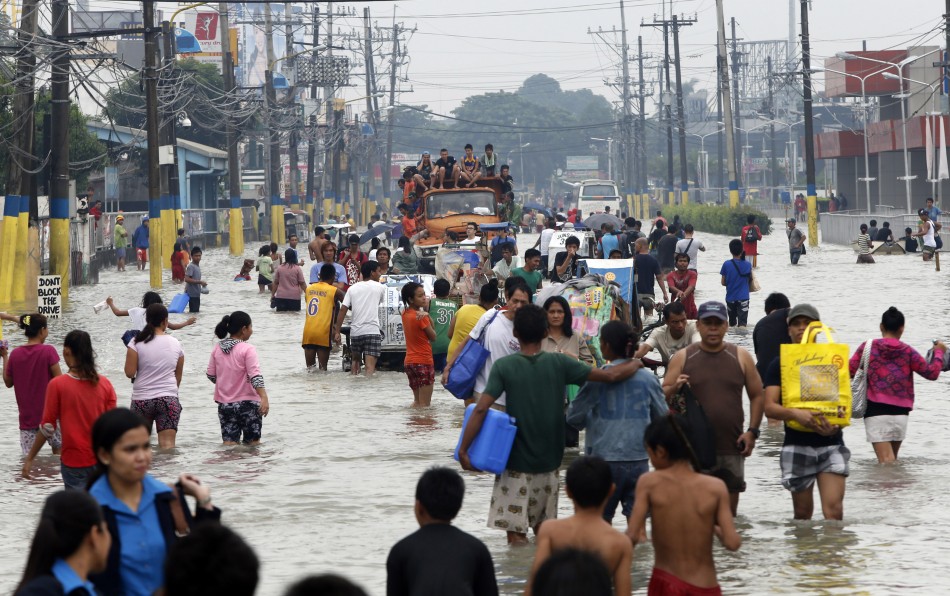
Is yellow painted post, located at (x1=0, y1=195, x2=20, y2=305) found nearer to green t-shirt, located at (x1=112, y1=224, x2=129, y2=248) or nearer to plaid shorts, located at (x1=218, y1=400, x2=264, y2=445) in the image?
green t-shirt, located at (x1=112, y1=224, x2=129, y2=248)

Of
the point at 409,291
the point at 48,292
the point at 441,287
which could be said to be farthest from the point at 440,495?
the point at 48,292

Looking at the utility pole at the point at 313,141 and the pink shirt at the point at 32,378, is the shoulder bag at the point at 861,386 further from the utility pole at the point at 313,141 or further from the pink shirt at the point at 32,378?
the utility pole at the point at 313,141

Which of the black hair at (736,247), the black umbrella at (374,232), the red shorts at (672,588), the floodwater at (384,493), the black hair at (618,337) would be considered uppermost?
the black umbrella at (374,232)

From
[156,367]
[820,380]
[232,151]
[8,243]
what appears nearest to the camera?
[820,380]

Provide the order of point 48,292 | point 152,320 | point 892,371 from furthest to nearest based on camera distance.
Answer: point 48,292 → point 152,320 → point 892,371

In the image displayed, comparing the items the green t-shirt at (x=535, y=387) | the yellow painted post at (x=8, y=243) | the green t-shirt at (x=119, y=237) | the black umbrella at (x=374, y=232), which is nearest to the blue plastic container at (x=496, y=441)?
the green t-shirt at (x=535, y=387)

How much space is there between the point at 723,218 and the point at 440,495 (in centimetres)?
6442

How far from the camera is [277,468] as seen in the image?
12.9 m

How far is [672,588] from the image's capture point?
6.24 m

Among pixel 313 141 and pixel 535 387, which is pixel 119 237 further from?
pixel 535 387

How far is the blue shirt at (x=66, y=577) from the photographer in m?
4.52

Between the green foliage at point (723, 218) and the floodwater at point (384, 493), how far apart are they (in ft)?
146

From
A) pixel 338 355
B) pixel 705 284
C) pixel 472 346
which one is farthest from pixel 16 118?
pixel 472 346

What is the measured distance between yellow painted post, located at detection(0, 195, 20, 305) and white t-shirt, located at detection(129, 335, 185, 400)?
761 inches
